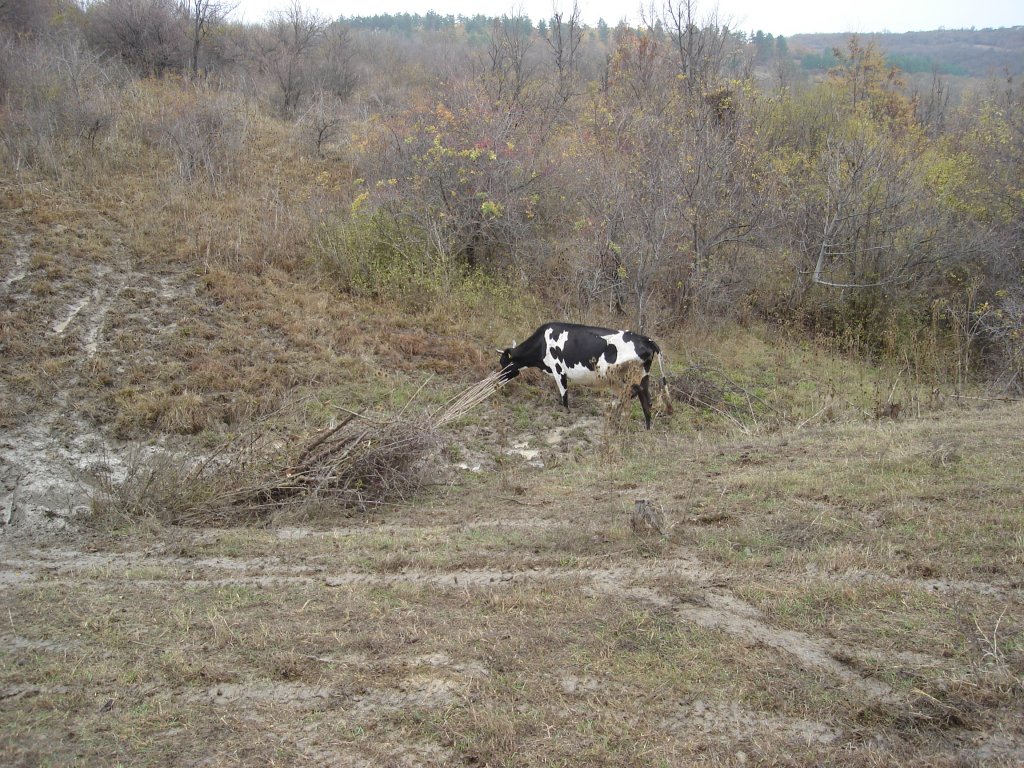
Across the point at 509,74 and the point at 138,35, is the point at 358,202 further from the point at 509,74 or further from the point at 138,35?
the point at 509,74

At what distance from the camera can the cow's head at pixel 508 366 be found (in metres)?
13.6

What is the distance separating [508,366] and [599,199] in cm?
A: 572

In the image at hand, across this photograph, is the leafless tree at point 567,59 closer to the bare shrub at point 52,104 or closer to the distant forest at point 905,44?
the bare shrub at point 52,104

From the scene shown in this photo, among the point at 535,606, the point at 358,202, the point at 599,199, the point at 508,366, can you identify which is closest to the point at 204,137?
the point at 358,202

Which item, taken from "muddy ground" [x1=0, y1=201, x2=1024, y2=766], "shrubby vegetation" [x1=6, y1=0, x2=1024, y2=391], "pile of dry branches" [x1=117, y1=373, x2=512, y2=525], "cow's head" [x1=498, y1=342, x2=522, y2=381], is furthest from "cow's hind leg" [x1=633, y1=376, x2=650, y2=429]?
"pile of dry branches" [x1=117, y1=373, x2=512, y2=525]

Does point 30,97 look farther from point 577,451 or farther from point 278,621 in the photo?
point 278,621

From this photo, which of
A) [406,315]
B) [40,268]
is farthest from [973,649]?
[40,268]

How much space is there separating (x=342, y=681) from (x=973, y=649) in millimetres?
4038

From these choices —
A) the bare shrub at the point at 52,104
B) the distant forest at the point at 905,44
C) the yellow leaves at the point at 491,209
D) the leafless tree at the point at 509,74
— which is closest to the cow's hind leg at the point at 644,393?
the yellow leaves at the point at 491,209

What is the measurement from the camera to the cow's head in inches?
535

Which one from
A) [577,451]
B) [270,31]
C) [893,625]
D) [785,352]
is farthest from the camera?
[270,31]

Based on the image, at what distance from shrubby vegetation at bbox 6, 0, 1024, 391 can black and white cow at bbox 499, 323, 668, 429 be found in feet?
12.6

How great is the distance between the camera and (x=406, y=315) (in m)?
16.2

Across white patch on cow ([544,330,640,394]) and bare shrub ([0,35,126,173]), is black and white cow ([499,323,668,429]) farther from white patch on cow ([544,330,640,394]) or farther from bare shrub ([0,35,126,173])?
bare shrub ([0,35,126,173])
